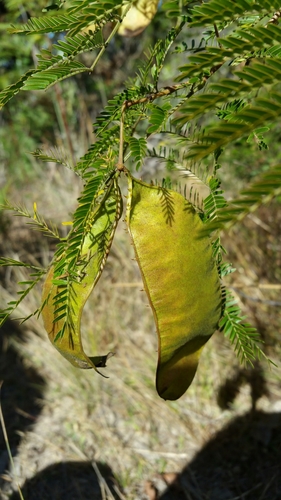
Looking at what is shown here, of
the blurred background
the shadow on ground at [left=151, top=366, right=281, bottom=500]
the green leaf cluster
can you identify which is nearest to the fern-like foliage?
the green leaf cluster

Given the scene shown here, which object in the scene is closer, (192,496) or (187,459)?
(192,496)

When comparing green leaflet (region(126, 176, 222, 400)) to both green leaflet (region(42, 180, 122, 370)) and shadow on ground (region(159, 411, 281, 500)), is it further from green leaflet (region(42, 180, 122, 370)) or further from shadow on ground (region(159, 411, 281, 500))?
shadow on ground (region(159, 411, 281, 500))

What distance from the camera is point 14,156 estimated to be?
3.58 m

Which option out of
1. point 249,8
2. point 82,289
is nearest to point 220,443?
point 82,289

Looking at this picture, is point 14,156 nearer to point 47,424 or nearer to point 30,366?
point 30,366

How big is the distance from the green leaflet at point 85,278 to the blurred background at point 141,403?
0.70m

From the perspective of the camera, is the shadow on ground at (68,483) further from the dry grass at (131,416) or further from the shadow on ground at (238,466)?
the shadow on ground at (238,466)

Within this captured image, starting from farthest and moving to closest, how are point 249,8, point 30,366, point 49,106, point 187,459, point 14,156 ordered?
point 49,106
point 14,156
point 30,366
point 187,459
point 249,8

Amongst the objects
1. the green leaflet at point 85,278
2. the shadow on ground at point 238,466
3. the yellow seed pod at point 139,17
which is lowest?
the shadow on ground at point 238,466

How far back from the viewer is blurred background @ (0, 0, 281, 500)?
1274 millimetres

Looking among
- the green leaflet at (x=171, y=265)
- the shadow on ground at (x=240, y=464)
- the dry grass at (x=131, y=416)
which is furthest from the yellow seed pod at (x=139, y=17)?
the shadow on ground at (x=240, y=464)

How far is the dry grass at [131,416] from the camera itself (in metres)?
1.27

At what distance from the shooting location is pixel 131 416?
4.81 feet

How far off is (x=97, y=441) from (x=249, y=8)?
1.30m
